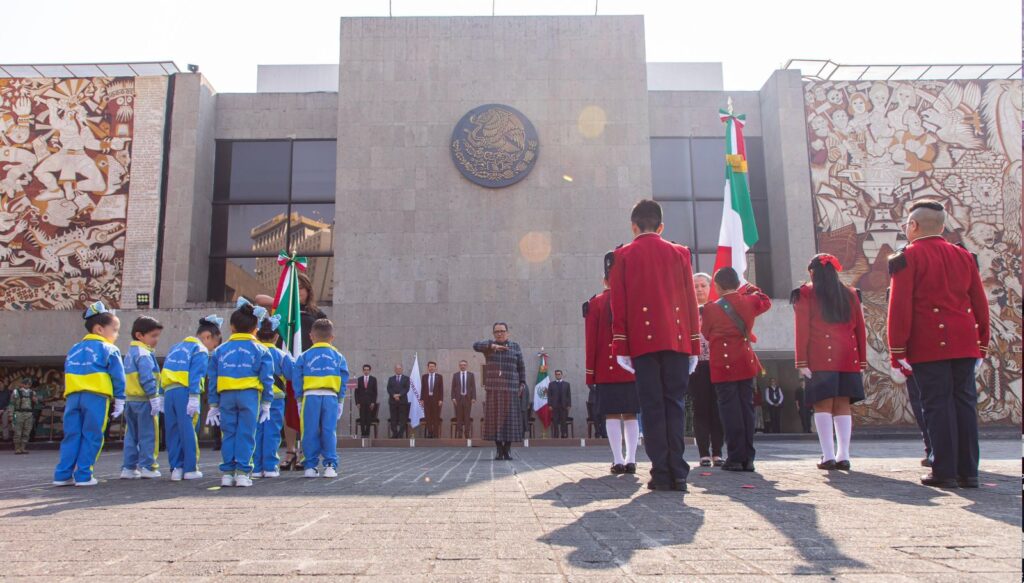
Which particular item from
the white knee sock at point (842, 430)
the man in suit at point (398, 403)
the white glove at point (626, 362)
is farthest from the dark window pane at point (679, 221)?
the white glove at point (626, 362)

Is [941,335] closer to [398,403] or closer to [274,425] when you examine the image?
[274,425]

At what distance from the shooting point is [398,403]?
63.8ft

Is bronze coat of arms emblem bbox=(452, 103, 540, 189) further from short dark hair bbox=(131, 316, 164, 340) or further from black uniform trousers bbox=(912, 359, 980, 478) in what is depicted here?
black uniform trousers bbox=(912, 359, 980, 478)

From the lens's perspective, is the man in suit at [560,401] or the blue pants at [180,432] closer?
the blue pants at [180,432]

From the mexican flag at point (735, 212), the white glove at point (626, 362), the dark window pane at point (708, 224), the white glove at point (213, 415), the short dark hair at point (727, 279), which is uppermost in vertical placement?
the dark window pane at point (708, 224)

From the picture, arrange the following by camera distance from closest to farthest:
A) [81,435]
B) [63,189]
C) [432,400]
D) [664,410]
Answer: [664,410], [81,435], [432,400], [63,189]

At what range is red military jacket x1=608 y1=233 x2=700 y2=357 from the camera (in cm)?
542

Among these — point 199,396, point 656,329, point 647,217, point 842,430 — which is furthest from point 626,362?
point 199,396

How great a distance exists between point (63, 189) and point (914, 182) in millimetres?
25057

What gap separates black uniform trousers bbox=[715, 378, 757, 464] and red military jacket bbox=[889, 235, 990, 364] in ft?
5.52

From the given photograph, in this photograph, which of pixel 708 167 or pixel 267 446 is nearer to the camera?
pixel 267 446

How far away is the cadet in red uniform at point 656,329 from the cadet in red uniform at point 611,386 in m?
1.03

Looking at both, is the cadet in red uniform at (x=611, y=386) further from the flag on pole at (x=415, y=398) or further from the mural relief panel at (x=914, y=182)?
the mural relief panel at (x=914, y=182)

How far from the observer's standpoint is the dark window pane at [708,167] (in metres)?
24.2
